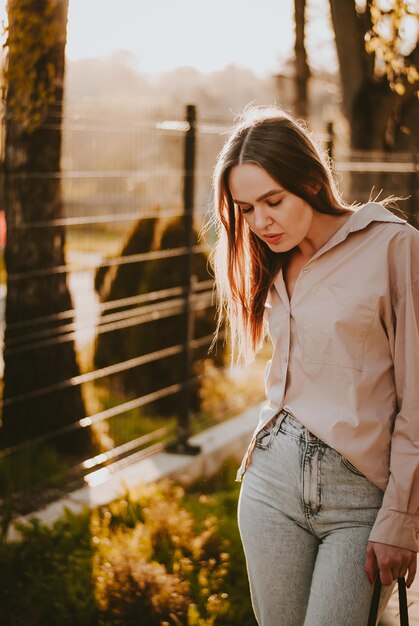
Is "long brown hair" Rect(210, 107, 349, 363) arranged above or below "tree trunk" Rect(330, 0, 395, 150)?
below

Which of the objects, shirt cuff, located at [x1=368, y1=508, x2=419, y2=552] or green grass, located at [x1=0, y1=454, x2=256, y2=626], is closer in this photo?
shirt cuff, located at [x1=368, y1=508, x2=419, y2=552]

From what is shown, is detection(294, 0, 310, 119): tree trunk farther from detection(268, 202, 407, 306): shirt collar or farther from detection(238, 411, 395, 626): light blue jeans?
detection(238, 411, 395, 626): light blue jeans

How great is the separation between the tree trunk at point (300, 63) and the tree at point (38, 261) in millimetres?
9415

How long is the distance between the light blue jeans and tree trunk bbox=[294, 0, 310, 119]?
517 inches

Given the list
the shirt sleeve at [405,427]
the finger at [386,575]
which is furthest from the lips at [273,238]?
the finger at [386,575]

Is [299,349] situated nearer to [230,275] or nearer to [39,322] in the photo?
[230,275]

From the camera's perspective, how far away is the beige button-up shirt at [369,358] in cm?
227

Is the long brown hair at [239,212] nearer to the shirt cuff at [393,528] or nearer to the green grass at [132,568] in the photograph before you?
the shirt cuff at [393,528]

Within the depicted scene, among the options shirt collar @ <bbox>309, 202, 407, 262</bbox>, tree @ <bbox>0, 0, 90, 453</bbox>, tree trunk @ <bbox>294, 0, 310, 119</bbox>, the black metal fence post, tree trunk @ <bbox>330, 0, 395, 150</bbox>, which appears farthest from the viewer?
tree trunk @ <bbox>294, 0, 310, 119</bbox>

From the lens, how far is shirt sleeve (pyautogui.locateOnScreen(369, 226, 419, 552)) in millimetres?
2260

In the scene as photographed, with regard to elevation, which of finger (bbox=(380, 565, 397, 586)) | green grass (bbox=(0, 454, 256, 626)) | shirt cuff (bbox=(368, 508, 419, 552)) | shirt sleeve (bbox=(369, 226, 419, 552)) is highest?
shirt sleeve (bbox=(369, 226, 419, 552))

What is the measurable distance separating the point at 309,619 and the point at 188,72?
43150 mm

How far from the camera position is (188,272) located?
6621 mm

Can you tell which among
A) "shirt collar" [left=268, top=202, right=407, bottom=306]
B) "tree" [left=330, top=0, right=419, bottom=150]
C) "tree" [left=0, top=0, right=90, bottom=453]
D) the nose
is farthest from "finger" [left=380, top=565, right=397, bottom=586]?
"tree" [left=330, top=0, right=419, bottom=150]
